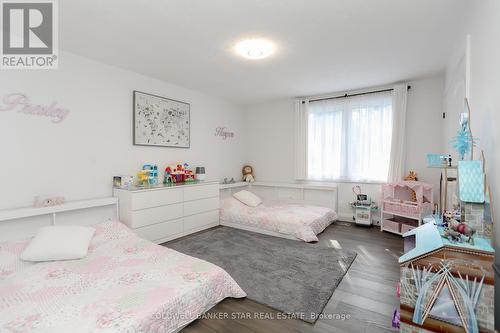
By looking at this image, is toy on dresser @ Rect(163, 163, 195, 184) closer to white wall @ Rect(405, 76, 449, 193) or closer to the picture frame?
the picture frame

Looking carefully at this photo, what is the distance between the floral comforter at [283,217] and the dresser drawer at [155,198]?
1084 millimetres

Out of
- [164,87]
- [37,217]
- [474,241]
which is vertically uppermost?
[164,87]

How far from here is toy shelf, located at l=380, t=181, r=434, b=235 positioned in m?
3.56

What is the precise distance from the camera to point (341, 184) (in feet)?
15.2

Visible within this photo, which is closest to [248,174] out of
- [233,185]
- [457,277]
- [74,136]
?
[233,185]

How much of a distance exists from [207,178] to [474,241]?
13.8 ft

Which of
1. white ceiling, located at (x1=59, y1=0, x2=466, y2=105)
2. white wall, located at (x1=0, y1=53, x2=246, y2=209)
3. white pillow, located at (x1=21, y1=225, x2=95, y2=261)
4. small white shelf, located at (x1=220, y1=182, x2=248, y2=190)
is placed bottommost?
white pillow, located at (x1=21, y1=225, x2=95, y2=261)

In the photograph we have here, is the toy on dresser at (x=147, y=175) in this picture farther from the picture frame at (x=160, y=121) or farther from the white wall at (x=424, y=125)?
the white wall at (x=424, y=125)

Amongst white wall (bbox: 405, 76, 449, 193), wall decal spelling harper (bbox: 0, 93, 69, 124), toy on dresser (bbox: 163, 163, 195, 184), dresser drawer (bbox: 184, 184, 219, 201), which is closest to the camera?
wall decal spelling harper (bbox: 0, 93, 69, 124)

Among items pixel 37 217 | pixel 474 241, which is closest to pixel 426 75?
pixel 474 241

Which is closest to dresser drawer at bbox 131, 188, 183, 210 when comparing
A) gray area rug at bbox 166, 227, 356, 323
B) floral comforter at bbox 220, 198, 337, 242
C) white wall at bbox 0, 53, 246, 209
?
white wall at bbox 0, 53, 246, 209

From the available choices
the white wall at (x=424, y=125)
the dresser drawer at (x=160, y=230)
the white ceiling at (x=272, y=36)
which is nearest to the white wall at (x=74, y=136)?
the white ceiling at (x=272, y=36)

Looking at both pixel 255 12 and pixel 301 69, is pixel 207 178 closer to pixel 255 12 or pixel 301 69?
pixel 301 69

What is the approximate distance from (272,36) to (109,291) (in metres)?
2.73
